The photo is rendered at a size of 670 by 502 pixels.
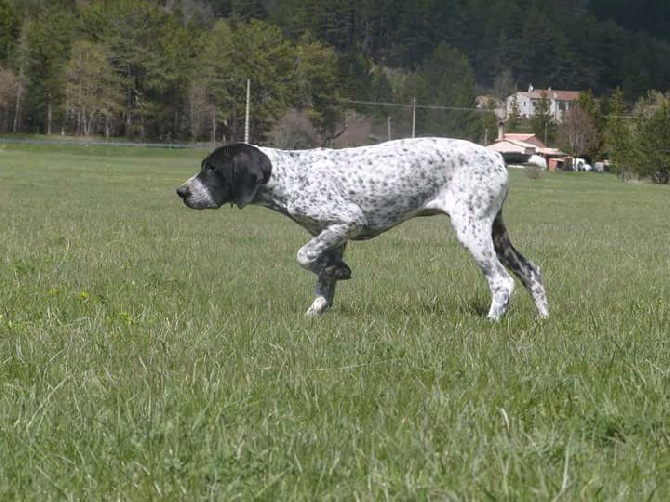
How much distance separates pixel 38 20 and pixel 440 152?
499ft

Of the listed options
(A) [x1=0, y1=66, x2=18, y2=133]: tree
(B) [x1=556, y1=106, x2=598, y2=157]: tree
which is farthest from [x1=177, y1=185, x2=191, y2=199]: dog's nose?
(B) [x1=556, y1=106, x2=598, y2=157]: tree

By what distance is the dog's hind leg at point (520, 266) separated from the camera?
805 centimetres

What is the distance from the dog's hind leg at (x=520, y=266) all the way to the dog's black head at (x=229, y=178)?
1.73m

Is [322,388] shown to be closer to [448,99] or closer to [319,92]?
[319,92]

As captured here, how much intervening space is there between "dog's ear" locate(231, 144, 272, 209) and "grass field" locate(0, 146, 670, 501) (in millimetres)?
779

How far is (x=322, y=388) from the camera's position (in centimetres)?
458

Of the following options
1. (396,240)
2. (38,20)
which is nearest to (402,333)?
(396,240)

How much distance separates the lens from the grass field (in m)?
3.38

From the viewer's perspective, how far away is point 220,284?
9398 mm

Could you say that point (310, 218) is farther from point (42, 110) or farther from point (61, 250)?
point (42, 110)

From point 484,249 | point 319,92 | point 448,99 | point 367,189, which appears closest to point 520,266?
point 484,249

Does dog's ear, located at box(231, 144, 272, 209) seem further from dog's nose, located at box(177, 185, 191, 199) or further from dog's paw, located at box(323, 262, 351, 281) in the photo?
dog's paw, located at box(323, 262, 351, 281)

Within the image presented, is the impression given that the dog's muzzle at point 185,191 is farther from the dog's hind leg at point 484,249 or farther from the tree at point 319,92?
the tree at point 319,92

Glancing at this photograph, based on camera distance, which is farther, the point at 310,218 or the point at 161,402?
the point at 310,218
